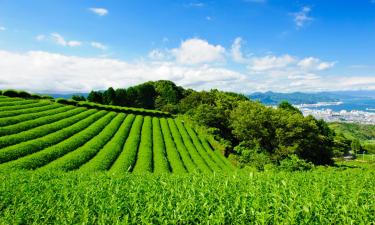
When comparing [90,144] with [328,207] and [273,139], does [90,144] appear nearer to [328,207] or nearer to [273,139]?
[328,207]

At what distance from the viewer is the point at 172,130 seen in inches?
2576

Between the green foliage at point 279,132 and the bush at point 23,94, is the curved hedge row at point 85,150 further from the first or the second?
the green foliage at point 279,132

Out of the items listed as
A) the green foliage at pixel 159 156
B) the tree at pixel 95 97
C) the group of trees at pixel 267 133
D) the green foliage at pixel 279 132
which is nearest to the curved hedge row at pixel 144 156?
the green foliage at pixel 159 156

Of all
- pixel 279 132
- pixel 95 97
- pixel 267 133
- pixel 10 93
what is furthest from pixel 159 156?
pixel 95 97

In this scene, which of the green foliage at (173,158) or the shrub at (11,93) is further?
the shrub at (11,93)

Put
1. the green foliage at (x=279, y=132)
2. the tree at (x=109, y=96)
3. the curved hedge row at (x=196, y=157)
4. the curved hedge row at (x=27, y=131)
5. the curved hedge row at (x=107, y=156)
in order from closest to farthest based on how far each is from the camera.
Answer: the curved hedge row at (x=107, y=156)
the curved hedge row at (x=27, y=131)
the curved hedge row at (x=196, y=157)
the green foliage at (x=279, y=132)
the tree at (x=109, y=96)

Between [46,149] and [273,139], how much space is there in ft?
151

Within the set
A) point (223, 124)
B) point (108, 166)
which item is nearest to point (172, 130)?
point (223, 124)

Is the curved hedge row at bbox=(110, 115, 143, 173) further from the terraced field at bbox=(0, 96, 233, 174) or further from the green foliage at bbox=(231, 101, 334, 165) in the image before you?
the green foliage at bbox=(231, 101, 334, 165)

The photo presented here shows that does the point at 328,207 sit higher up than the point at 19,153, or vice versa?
the point at 328,207

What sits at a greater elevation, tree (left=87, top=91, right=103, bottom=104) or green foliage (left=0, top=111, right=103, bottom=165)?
tree (left=87, top=91, right=103, bottom=104)

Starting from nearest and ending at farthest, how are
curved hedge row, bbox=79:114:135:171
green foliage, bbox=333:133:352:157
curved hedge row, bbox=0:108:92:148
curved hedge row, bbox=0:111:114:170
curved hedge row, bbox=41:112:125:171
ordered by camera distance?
curved hedge row, bbox=0:111:114:170 < curved hedge row, bbox=41:112:125:171 < curved hedge row, bbox=79:114:135:171 < curved hedge row, bbox=0:108:92:148 < green foliage, bbox=333:133:352:157

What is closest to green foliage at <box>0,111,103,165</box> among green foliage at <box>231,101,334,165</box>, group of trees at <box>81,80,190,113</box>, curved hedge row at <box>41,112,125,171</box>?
curved hedge row at <box>41,112,125,171</box>

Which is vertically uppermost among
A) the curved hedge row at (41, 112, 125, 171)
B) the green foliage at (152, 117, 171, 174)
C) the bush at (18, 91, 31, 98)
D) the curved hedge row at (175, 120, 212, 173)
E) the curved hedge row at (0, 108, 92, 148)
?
the bush at (18, 91, 31, 98)
